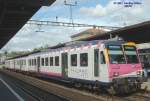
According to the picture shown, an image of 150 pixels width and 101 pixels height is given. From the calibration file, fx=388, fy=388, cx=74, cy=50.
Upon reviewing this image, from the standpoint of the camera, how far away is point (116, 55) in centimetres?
2014

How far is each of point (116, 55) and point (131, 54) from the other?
107 centimetres

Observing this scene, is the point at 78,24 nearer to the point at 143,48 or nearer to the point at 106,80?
the point at 143,48

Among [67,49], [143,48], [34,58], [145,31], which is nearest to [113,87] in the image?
[67,49]

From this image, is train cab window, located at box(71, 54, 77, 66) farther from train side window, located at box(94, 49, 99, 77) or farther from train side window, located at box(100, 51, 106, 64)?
train side window, located at box(100, 51, 106, 64)

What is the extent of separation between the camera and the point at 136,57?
822 inches

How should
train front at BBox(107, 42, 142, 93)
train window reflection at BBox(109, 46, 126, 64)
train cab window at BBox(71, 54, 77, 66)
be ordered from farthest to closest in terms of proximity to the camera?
train cab window at BBox(71, 54, 77, 66) → train window reflection at BBox(109, 46, 126, 64) → train front at BBox(107, 42, 142, 93)

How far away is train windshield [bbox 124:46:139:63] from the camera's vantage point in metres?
20.5

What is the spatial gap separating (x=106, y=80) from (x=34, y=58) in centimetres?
2621

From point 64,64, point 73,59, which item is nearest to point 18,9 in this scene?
point 64,64

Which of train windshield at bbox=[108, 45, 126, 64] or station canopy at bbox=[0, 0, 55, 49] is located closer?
train windshield at bbox=[108, 45, 126, 64]

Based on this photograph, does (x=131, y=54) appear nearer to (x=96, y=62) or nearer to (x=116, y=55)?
(x=116, y=55)

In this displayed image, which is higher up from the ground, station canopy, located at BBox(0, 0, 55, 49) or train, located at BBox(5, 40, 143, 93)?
station canopy, located at BBox(0, 0, 55, 49)

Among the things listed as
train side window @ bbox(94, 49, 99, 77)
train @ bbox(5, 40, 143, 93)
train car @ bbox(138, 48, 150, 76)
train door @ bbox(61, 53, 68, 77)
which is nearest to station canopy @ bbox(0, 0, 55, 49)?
train door @ bbox(61, 53, 68, 77)

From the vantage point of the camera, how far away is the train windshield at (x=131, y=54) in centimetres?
2051
